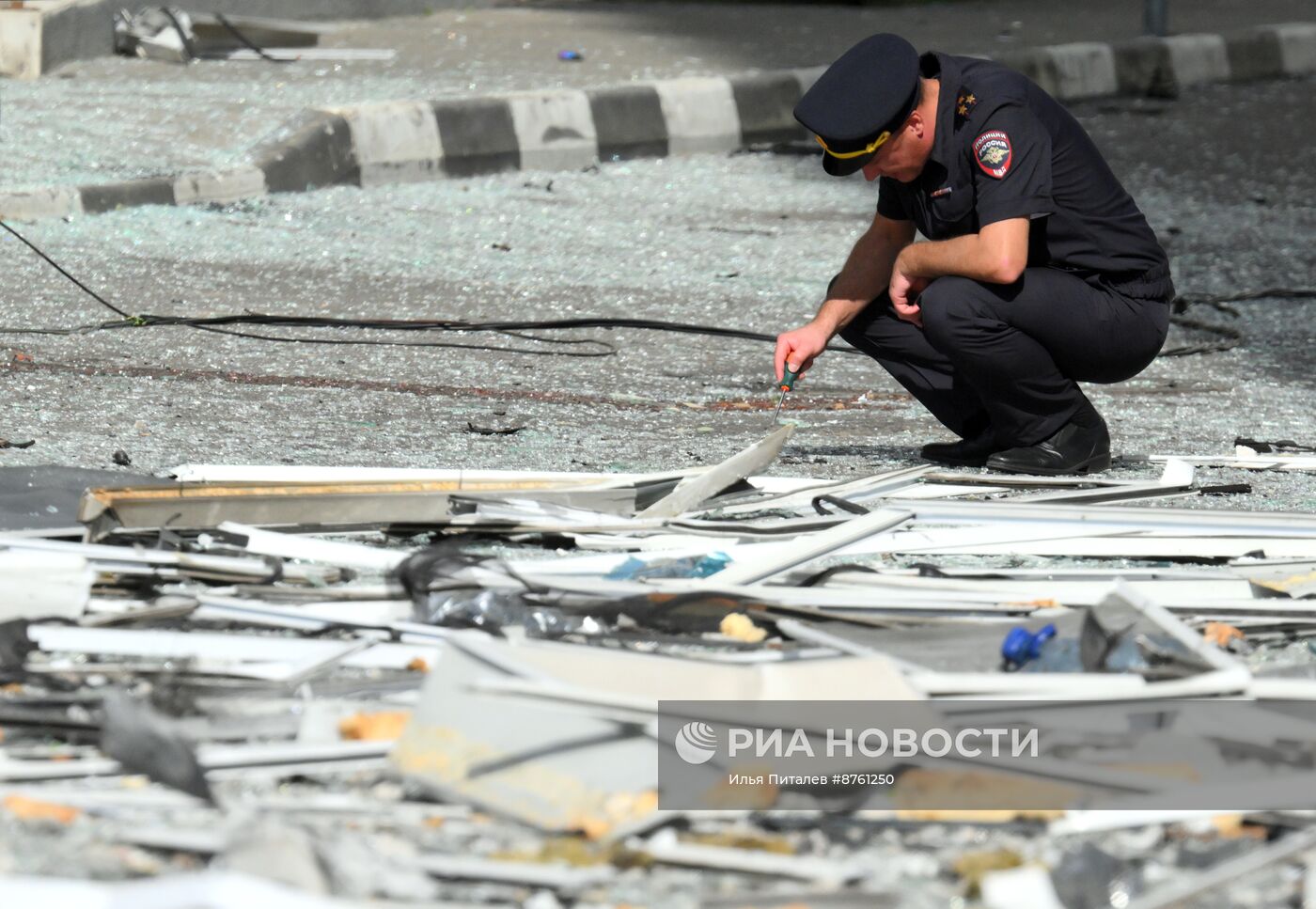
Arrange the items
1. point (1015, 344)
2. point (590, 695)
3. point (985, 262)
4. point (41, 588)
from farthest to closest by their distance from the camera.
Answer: point (1015, 344) < point (985, 262) < point (41, 588) < point (590, 695)

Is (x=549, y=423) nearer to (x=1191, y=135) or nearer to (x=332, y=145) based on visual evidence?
(x=332, y=145)

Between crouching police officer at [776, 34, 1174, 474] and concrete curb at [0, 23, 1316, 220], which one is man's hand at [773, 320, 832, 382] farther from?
concrete curb at [0, 23, 1316, 220]

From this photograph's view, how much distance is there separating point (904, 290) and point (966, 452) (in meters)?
0.45

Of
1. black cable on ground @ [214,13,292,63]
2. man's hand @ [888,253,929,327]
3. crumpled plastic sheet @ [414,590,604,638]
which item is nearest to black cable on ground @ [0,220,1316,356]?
man's hand @ [888,253,929,327]

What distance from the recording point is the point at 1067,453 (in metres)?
4.36

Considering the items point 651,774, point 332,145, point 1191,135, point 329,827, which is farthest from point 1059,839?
point 1191,135

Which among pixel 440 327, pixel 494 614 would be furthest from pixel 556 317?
pixel 494 614

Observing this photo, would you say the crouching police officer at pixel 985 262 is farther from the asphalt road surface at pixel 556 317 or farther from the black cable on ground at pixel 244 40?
the black cable on ground at pixel 244 40

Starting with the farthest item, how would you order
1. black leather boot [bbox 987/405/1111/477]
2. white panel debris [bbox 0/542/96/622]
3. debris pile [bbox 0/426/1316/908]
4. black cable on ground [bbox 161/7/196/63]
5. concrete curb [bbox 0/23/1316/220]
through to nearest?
black cable on ground [bbox 161/7/196/63] < concrete curb [bbox 0/23/1316/220] < black leather boot [bbox 987/405/1111/477] < white panel debris [bbox 0/542/96/622] < debris pile [bbox 0/426/1316/908]

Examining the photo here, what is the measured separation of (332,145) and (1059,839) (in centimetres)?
619

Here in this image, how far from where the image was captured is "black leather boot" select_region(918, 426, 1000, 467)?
4453 mm

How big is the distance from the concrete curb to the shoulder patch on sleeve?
4.06 m

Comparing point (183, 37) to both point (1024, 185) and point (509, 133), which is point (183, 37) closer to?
point (509, 133)

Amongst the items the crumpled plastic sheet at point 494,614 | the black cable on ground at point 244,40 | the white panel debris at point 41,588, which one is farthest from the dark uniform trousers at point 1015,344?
the black cable on ground at point 244,40
